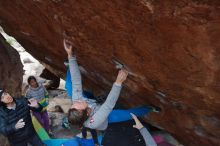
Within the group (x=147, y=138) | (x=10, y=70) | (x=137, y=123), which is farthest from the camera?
(x=10, y=70)

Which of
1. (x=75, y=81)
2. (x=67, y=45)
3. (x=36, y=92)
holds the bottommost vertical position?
(x=36, y=92)

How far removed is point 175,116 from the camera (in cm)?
557

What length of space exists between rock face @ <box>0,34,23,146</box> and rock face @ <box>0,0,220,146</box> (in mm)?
1502

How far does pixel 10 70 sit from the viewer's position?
7.99 metres

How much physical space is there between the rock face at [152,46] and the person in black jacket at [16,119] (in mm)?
1099

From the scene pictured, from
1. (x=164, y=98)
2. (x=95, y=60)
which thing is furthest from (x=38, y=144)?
(x=164, y=98)

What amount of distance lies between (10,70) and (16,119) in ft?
9.45

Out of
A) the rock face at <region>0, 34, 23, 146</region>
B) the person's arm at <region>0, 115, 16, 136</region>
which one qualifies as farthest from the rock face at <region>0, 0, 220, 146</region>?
the rock face at <region>0, 34, 23, 146</region>

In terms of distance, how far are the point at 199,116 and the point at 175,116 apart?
21.3 inches

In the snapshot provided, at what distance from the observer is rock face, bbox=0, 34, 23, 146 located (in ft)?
25.1

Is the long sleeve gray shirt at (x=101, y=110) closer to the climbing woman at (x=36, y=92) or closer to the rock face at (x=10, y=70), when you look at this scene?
the climbing woman at (x=36, y=92)

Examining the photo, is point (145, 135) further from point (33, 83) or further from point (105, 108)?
point (33, 83)

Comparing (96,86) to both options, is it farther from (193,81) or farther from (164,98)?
(193,81)

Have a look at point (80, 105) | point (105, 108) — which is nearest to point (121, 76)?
point (105, 108)
